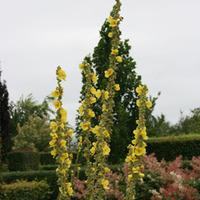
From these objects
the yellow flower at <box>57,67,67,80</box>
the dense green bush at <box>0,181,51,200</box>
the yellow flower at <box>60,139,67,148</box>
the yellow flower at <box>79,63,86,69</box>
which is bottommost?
the dense green bush at <box>0,181,51,200</box>

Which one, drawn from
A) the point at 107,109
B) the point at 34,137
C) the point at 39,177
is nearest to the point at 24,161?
the point at 39,177

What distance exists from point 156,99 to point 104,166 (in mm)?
13551

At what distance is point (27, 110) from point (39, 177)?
1254 inches

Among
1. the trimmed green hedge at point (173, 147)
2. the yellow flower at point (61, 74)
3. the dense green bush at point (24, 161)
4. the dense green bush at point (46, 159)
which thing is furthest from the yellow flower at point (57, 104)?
the dense green bush at point (46, 159)

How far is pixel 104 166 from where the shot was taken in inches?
199

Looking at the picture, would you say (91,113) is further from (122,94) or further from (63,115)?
(122,94)

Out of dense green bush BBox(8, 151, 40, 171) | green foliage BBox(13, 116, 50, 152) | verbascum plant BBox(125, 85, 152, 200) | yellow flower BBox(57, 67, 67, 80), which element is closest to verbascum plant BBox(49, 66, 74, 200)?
yellow flower BBox(57, 67, 67, 80)

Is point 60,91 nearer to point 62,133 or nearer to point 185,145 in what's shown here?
point 62,133

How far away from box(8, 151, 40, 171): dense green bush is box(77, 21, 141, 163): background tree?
14.9 feet

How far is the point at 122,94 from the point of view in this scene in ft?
53.0

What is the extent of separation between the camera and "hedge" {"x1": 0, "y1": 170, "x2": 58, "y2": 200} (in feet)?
50.9

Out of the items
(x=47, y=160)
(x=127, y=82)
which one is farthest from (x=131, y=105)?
(x=47, y=160)

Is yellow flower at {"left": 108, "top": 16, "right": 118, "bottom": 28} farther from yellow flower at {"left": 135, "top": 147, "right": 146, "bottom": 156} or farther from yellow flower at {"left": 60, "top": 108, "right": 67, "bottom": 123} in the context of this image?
yellow flower at {"left": 135, "top": 147, "right": 146, "bottom": 156}

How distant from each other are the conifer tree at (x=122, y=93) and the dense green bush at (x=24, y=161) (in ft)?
14.9
